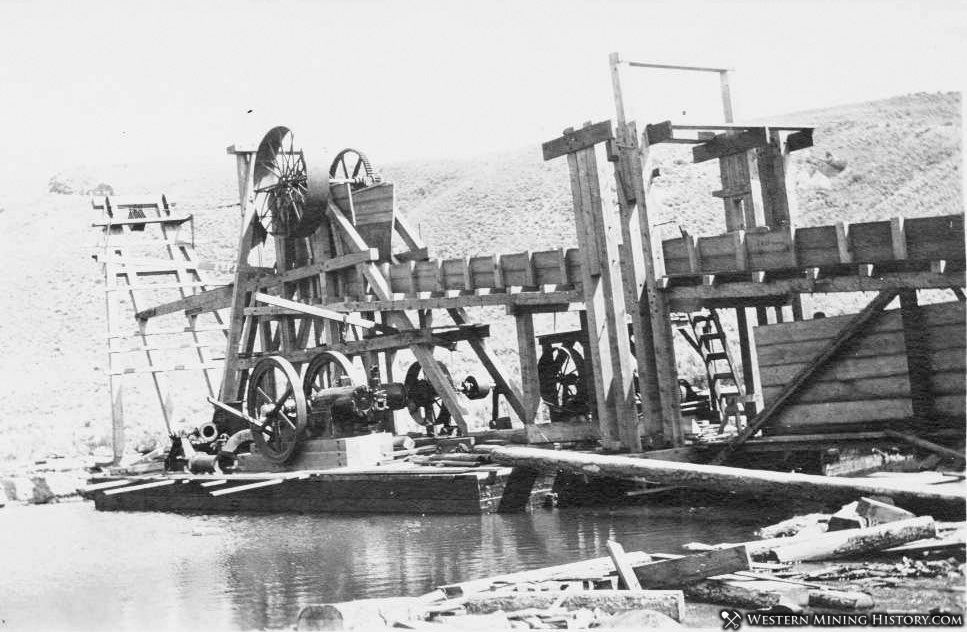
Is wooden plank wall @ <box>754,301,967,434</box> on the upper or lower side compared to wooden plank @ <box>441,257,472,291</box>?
lower

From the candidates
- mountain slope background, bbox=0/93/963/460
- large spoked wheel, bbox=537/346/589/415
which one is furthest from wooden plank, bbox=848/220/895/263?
mountain slope background, bbox=0/93/963/460

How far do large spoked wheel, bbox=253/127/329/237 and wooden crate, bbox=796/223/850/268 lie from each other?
29.9 feet

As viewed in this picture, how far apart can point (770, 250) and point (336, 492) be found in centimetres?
670

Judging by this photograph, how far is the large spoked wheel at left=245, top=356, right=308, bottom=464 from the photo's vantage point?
706 inches

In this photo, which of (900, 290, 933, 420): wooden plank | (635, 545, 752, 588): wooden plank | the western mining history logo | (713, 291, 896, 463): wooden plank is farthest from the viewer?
(713, 291, 896, 463): wooden plank

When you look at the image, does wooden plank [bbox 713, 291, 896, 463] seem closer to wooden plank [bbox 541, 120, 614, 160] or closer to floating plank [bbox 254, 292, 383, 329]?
wooden plank [bbox 541, 120, 614, 160]

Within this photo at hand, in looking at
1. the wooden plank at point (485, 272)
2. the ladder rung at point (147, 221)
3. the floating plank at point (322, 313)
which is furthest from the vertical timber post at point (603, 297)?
the ladder rung at point (147, 221)

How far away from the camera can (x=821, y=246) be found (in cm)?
1364

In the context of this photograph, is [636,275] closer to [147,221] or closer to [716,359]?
[716,359]

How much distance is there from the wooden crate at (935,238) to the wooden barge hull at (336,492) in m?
5.22

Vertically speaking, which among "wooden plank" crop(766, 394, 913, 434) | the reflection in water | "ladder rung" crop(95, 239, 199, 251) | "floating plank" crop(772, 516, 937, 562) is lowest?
the reflection in water

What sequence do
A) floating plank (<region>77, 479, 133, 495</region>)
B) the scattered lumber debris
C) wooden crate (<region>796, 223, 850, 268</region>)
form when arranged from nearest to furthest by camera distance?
the scattered lumber debris, wooden crate (<region>796, 223, 850, 268</region>), floating plank (<region>77, 479, 133, 495</region>)

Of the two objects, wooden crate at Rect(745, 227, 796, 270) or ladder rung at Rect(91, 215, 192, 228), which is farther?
ladder rung at Rect(91, 215, 192, 228)

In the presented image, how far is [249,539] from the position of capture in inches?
599
